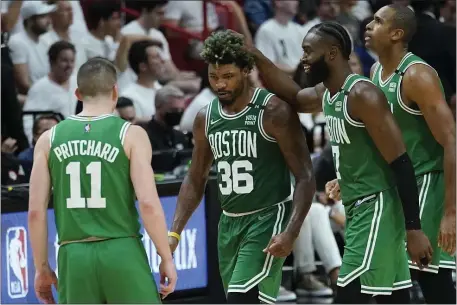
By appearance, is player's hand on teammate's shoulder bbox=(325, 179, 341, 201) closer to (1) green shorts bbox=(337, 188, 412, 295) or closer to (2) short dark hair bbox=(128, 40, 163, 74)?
(1) green shorts bbox=(337, 188, 412, 295)

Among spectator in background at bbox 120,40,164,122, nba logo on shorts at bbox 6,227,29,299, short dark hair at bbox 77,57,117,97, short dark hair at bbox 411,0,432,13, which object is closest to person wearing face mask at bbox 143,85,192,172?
spectator in background at bbox 120,40,164,122

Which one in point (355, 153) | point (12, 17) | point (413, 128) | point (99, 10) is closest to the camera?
point (355, 153)

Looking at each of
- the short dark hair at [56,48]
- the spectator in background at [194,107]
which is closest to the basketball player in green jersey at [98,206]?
the short dark hair at [56,48]

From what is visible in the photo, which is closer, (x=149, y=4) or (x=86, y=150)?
(x=86, y=150)

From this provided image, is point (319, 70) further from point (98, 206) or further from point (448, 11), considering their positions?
point (448, 11)

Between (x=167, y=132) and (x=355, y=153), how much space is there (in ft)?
13.8

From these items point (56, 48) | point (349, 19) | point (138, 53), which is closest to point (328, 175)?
point (138, 53)

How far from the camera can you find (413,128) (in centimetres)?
→ 657

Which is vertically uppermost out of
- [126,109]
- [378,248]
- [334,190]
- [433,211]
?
[126,109]

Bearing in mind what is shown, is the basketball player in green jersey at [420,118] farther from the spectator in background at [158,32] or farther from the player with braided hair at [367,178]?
the spectator in background at [158,32]

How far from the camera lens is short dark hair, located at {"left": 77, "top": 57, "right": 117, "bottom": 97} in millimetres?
5934


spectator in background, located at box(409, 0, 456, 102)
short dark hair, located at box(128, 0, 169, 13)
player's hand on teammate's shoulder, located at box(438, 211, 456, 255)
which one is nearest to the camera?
player's hand on teammate's shoulder, located at box(438, 211, 456, 255)

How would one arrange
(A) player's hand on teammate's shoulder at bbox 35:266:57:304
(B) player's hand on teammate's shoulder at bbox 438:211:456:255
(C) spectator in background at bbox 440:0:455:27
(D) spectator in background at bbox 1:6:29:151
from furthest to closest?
(C) spectator in background at bbox 440:0:455:27 < (D) spectator in background at bbox 1:6:29:151 < (B) player's hand on teammate's shoulder at bbox 438:211:456:255 < (A) player's hand on teammate's shoulder at bbox 35:266:57:304

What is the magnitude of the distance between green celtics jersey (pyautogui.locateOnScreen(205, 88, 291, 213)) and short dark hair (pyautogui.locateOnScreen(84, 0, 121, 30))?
20.0 ft
